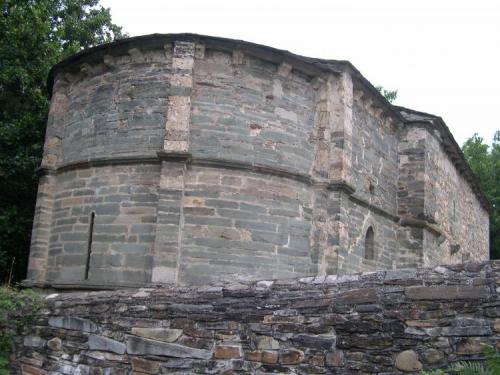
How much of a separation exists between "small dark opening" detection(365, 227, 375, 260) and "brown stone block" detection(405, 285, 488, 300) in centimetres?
950

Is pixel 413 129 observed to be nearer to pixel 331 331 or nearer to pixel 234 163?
pixel 234 163

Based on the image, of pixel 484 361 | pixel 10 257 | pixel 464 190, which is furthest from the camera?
pixel 464 190

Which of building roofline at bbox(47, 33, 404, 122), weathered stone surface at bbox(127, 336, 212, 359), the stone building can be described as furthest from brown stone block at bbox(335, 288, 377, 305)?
building roofline at bbox(47, 33, 404, 122)

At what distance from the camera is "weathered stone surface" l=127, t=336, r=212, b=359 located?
5.20 metres

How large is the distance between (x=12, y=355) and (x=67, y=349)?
3.29 ft

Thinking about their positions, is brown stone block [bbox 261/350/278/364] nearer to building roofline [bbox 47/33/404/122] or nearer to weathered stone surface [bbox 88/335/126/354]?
weathered stone surface [bbox 88/335/126/354]

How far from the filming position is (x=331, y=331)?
479cm

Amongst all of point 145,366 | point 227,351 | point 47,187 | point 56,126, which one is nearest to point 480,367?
point 227,351

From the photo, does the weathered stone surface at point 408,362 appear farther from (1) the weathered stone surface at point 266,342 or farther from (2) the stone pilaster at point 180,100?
(2) the stone pilaster at point 180,100

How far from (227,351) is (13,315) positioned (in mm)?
2811

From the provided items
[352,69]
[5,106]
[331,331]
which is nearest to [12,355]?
[331,331]

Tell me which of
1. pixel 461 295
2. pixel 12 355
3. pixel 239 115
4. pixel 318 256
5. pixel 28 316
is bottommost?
pixel 12 355

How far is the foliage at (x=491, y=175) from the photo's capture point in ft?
99.7

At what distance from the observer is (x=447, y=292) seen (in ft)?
14.5
